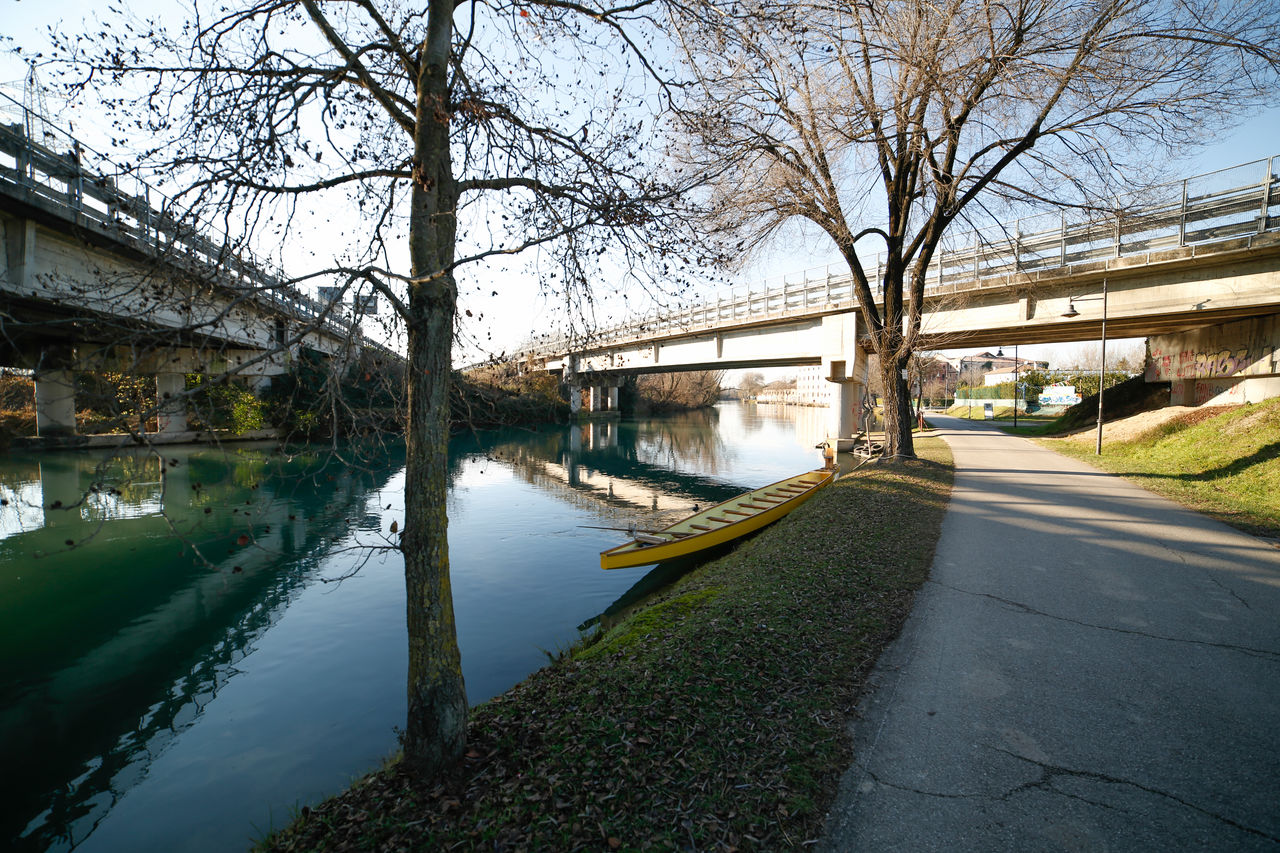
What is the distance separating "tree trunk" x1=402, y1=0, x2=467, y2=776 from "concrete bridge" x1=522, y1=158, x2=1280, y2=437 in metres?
6.13

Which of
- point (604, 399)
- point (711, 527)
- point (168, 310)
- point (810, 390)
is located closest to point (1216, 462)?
point (711, 527)

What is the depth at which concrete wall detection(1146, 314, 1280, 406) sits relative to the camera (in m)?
18.0

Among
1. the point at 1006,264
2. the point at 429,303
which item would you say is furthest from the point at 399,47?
the point at 1006,264

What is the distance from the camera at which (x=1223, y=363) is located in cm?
2027

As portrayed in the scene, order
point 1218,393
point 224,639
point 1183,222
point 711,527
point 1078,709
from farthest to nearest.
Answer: point 1218,393
point 1183,222
point 711,527
point 224,639
point 1078,709

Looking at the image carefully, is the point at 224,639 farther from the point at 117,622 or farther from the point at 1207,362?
the point at 1207,362

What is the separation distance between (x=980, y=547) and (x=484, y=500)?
1455cm

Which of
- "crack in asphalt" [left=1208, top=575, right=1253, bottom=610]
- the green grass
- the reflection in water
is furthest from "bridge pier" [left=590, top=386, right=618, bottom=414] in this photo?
"crack in asphalt" [left=1208, top=575, right=1253, bottom=610]

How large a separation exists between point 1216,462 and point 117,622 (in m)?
23.2

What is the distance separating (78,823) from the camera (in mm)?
5160

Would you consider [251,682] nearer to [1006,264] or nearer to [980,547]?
[980,547]

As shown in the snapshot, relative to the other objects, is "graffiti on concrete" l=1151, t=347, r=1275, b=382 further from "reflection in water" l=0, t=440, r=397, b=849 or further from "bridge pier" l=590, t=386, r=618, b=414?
"bridge pier" l=590, t=386, r=618, b=414

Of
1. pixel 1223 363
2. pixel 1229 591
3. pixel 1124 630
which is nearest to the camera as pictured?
pixel 1124 630

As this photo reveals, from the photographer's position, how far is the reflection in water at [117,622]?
512 cm
